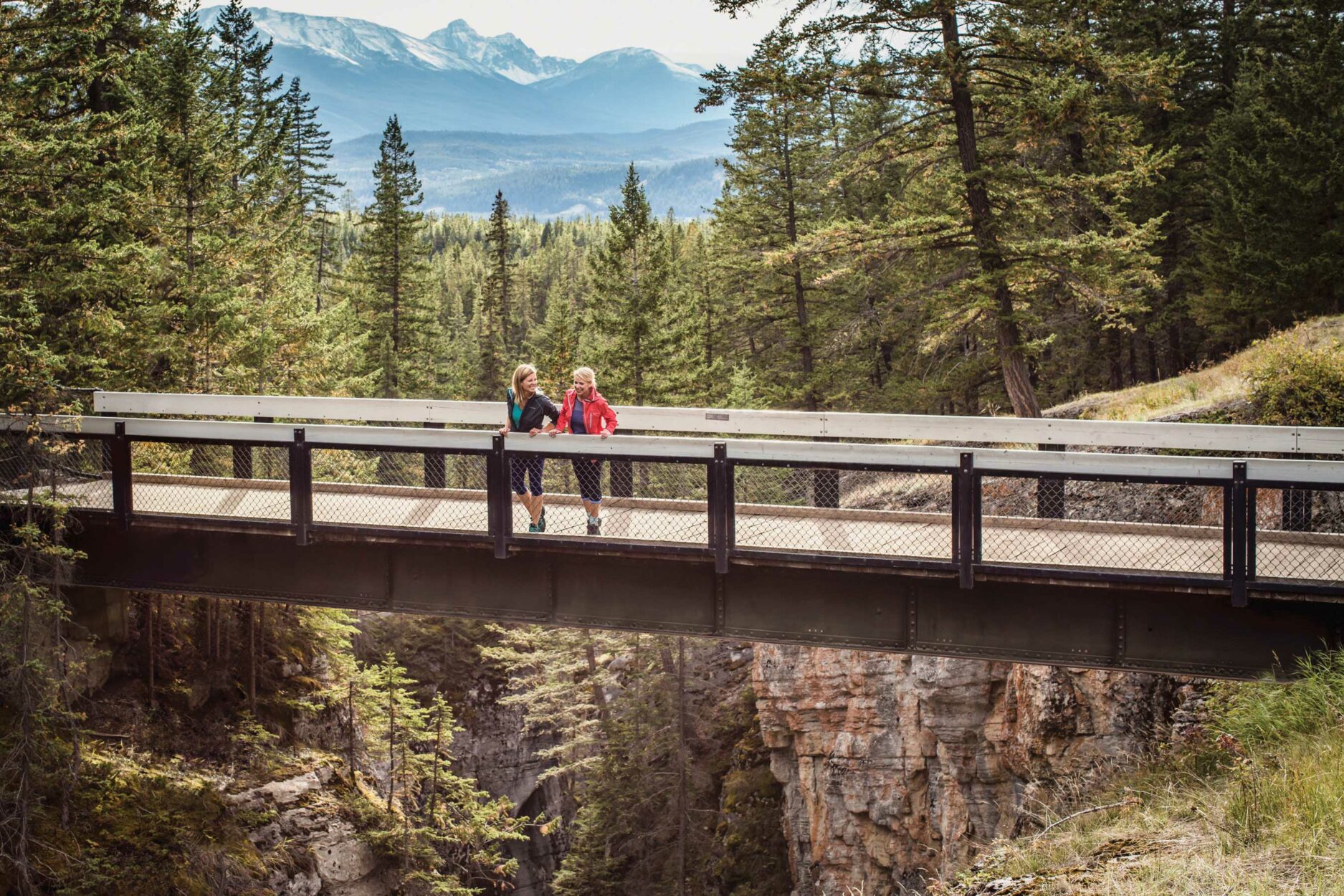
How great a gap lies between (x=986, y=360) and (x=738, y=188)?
46.0 ft

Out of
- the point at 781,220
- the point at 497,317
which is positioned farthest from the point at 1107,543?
the point at 497,317

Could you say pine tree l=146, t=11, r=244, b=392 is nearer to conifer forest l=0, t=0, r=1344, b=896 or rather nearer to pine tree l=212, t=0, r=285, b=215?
conifer forest l=0, t=0, r=1344, b=896

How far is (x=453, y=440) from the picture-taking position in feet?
32.4

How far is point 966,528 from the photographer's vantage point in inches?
342

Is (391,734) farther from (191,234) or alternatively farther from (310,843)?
(191,234)

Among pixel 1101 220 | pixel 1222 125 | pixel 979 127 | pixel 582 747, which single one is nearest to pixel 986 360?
pixel 1101 220

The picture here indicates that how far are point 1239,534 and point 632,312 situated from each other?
2658cm

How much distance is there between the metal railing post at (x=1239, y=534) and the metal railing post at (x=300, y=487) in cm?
831

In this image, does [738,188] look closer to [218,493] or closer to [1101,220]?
[1101,220]

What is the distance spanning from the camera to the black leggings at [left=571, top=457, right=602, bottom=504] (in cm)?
973

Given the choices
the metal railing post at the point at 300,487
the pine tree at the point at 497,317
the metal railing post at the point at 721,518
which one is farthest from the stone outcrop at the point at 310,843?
the pine tree at the point at 497,317

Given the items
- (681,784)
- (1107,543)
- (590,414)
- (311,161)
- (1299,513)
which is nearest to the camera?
(1107,543)

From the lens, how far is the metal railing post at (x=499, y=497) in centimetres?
958

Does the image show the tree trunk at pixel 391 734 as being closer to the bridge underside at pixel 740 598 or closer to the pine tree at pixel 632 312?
the bridge underside at pixel 740 598
